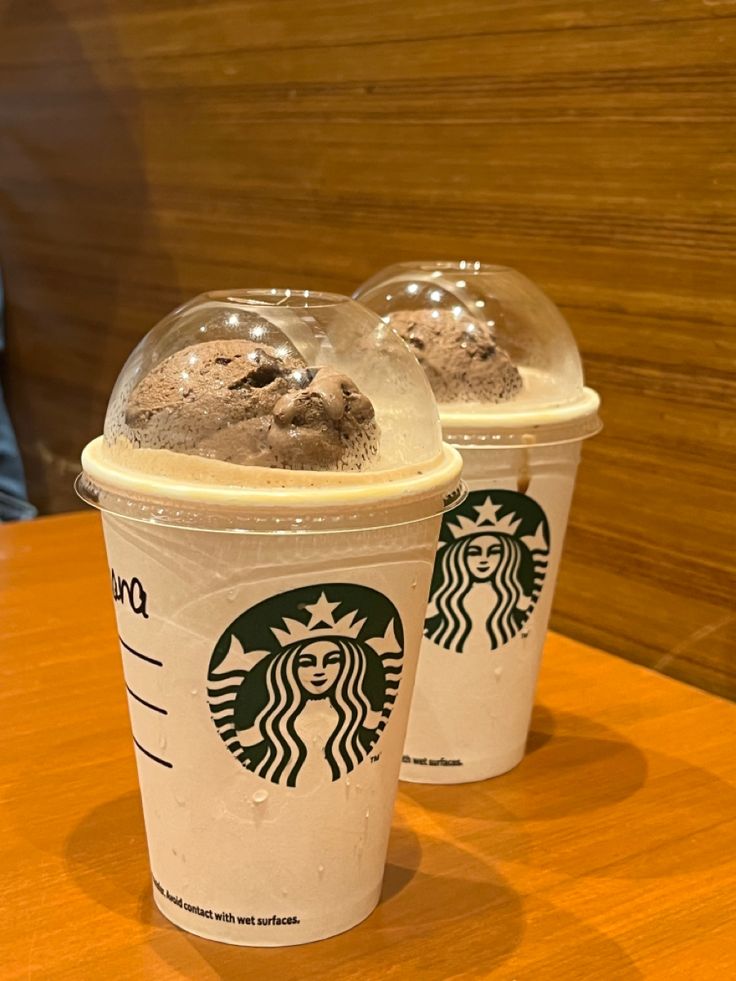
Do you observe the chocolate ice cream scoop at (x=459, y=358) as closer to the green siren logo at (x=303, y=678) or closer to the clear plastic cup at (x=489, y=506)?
the clear plastic cup at (x=489, y=506)

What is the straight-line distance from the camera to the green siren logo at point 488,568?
3.20 feet

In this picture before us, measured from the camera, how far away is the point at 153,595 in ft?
2.41

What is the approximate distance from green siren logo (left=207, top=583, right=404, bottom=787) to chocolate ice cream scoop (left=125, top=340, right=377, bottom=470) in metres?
0.09

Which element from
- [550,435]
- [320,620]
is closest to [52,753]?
[320,620]

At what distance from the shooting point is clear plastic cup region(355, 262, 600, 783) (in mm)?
973

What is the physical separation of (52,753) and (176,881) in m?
0.29

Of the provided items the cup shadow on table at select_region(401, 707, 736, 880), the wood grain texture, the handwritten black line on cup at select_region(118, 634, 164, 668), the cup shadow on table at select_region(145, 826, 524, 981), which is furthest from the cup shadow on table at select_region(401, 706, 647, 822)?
the handwritten black line on cup at select_region(118, 634, 164, 668)

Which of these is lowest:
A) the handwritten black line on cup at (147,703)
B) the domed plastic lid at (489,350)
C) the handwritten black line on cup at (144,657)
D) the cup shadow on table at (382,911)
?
the cup shadow on table at (382,911)

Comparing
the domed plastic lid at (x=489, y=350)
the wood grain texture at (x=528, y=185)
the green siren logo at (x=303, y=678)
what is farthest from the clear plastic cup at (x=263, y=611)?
the wood grain texture at (x=528, y=185)

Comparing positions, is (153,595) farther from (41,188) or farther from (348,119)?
(41,188)

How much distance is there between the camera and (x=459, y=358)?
3.25 feet

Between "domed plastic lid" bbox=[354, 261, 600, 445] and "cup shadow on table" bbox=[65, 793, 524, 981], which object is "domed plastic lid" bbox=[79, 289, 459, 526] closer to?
"domed plastic lid" bbox=[354, 261, 600, 445]

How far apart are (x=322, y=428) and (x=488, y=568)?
1.05 feet

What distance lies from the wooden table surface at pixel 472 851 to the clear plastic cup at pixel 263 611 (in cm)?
5
